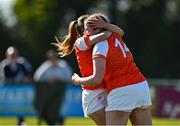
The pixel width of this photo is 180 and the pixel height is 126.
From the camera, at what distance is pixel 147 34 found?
197 feet

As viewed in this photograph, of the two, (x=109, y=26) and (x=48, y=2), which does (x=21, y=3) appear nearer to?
(x=48, y=2)

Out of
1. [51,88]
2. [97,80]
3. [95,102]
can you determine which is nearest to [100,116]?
[95,102]

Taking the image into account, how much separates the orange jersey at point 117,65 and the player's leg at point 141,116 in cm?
36

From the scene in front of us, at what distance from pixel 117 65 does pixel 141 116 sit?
2.34 feet

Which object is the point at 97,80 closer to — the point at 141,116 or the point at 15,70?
the point at 141,116

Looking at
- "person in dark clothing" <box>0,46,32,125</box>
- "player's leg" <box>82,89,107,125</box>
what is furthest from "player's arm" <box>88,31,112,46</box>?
"person in dark clothing" <box>0,46,32,125</box>

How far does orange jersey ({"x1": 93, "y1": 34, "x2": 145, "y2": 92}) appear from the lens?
942 cm

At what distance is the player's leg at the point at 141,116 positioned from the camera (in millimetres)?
9719

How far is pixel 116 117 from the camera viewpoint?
952 centimetres

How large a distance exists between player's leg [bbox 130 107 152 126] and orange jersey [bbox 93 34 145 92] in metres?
0.36

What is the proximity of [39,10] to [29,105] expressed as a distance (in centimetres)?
4214

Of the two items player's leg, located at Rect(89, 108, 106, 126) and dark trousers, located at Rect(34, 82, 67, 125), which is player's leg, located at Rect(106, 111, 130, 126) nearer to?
player's leg, located at Rect(89, 108, 106, 126)

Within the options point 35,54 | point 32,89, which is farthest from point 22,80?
point 35,54

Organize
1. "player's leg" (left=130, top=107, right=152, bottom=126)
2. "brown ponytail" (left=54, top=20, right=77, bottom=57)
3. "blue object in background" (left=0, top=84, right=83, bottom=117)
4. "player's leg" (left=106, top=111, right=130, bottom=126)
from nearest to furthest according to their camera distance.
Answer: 1. "player's leg" (left=106, top=111, right=130, bottom=126)
2. "player's leg" (left=130, top=107, right=152, bottom=126)
3. "brown ponytail" (left=54, top=20, right=77, bottom=57)
4. "blue object in background" (left=0, top=84, right=83, bottom=117)
